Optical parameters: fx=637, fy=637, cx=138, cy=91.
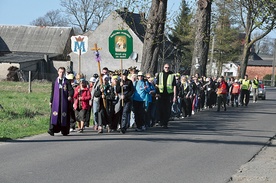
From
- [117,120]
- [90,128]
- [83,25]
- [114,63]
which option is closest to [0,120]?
[90,128]

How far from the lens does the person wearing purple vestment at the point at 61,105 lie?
622 inches

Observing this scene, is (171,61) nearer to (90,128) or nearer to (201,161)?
(90,128)

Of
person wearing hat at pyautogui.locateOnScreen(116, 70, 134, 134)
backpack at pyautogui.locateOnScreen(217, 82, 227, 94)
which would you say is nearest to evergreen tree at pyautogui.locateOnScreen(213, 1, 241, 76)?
backpack at pyautogui.locateOnScreen(217, 82, 227, 94)

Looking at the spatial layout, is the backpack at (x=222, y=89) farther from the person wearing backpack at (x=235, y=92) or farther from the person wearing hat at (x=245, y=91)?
the person wearing hat at (x=245, y=91)

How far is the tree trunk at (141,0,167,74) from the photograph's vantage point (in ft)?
88.1

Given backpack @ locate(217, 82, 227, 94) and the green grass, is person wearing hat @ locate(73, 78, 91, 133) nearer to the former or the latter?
the green grass

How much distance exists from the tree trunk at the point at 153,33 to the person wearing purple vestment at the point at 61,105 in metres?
11.4

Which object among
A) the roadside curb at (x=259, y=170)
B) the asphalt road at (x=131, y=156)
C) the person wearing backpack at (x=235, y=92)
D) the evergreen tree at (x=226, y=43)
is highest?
the evergreen tree at (x=226, y=43)

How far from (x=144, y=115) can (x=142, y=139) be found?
9.97 ft

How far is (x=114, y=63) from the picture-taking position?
2606 inches

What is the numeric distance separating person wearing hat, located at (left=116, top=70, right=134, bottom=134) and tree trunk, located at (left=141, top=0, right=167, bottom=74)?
9507 mm

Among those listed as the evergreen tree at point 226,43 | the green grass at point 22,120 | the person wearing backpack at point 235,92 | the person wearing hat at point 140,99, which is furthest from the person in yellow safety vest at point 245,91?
the evergreen tree at point 226,43

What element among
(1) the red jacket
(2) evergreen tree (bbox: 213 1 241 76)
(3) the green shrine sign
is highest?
(2) evergreen tree (bbox: 213 1 241 76)

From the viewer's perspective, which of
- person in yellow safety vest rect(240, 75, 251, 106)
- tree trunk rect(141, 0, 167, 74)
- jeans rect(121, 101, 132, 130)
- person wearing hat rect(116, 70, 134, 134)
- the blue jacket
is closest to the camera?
jeans rect(121, 101, 132, 130)
